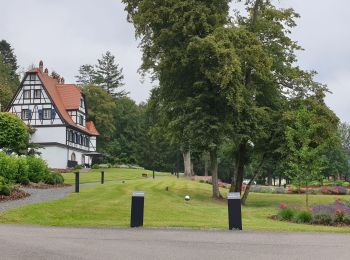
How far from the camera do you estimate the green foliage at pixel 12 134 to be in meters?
46.8

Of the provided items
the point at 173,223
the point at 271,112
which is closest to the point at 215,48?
the point at 271,112

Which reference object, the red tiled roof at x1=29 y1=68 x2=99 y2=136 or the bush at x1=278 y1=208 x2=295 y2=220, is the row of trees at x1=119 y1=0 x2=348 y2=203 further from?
the red tiled roof at x1=29 y1=68 x2=99 y2=136

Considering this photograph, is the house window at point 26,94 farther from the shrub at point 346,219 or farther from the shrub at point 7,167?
the shrub at point 346,219

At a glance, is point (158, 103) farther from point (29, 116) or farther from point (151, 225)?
point (29, 116)

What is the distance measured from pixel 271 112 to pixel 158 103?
766cm

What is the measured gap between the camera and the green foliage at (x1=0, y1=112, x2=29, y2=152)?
46844mm

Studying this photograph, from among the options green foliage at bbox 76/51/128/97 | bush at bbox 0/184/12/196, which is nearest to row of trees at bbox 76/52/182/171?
green foliage at bbox 76/51/128/97

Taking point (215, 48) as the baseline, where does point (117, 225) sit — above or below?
below

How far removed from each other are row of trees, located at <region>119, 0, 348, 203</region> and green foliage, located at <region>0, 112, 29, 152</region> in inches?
735

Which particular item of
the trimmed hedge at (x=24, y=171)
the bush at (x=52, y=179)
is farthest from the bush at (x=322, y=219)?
the bush at (x=52, y=179)

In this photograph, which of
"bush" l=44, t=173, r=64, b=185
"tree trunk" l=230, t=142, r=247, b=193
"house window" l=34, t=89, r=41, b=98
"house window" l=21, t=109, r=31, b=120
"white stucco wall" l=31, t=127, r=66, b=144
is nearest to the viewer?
"bush" l=44, t=173, r=64, b=185

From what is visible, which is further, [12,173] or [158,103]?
[158,103]

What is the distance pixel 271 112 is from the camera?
32.2 meters

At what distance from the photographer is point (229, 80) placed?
91.7 ft
